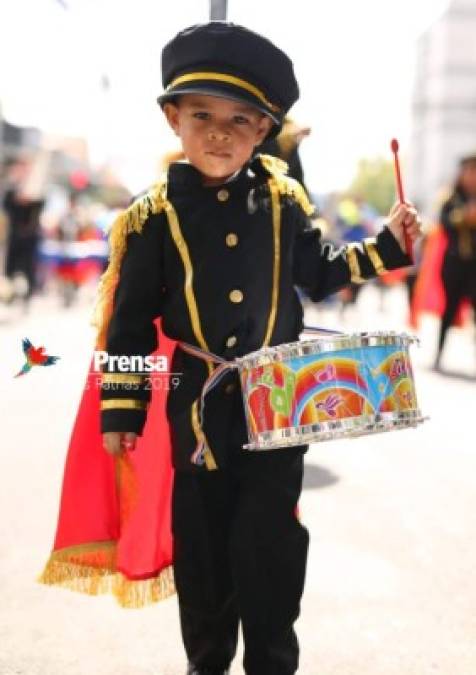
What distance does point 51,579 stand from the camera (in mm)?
3137

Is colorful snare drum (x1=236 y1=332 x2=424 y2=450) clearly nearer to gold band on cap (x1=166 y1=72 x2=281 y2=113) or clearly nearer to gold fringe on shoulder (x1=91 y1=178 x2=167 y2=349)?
gold fringe on shoulder (x1=91 y1=178 x2=167 y2=349)

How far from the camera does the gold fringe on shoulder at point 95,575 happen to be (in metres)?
3.13

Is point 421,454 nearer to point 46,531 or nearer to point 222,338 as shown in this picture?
point 46,531

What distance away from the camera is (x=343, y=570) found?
402cm

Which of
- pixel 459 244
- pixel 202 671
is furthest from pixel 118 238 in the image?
pixel 459 244

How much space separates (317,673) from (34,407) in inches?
179

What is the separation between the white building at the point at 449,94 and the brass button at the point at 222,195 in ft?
262

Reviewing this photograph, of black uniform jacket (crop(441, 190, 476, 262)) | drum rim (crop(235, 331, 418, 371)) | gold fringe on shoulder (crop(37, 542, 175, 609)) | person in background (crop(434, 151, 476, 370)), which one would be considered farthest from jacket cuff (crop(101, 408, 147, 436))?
black uniform jacket (crop(441, 190, 476, 262))

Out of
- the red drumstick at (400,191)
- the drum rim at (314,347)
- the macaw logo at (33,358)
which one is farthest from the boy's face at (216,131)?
the macaw logo at (33,358)

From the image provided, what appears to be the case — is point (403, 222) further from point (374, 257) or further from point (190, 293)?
point (190, 293)

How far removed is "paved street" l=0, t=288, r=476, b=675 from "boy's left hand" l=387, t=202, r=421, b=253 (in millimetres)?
1181

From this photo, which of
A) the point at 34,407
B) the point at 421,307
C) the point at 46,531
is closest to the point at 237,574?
the point at 46,531

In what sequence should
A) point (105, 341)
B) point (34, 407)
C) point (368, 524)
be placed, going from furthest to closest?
point (34, 407) → point (368, 524) → point (105, 341)

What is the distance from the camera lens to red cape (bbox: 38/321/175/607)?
312cm
